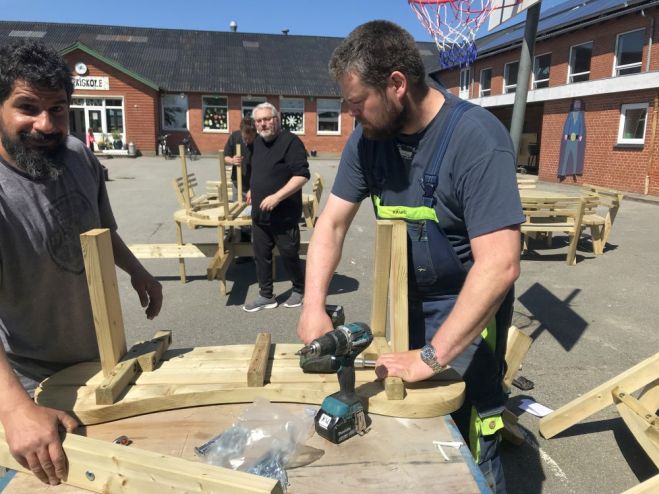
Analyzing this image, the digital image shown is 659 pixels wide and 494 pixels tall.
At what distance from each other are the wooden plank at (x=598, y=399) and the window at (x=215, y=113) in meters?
27.9

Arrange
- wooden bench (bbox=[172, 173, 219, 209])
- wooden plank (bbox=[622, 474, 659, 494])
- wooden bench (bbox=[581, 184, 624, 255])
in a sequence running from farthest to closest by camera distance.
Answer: wooden bench (bbox=[581, 184, 624, 255]) → wooden bench (bbox=[172, 173, 219, 209]) → wooden plank (bbox=[622, 474, 659, 494])

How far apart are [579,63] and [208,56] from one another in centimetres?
2053

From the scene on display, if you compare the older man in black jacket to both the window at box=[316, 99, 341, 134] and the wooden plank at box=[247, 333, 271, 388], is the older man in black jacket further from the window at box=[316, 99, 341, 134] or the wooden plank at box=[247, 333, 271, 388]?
the window at box=[316, 99, 341, 134]

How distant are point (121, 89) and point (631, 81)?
76.8ft

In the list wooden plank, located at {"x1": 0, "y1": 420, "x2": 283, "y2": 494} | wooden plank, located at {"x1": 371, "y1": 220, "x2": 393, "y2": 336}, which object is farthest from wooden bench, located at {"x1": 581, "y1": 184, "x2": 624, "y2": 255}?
wooden plank, located at {"x1": 0, "y1": 420, "x2": 283, "y2": 494}

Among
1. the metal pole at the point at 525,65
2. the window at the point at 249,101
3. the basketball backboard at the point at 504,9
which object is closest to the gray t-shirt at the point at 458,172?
the metal pole at the point at 525,65

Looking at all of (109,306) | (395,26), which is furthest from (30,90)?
(395,26)

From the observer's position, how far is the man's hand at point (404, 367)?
5.48 ft

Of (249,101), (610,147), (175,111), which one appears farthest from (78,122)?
(610,147)

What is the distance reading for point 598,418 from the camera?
352cm

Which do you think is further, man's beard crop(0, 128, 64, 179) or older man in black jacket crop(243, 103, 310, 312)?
older man in black jacket crop(243, 103, 310, 312)

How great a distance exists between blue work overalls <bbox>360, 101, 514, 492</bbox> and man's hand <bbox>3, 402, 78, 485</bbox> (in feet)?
4.27

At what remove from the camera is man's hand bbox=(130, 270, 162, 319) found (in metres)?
2.35

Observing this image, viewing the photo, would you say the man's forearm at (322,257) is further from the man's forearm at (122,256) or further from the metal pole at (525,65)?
the metal pole at (525,65)
